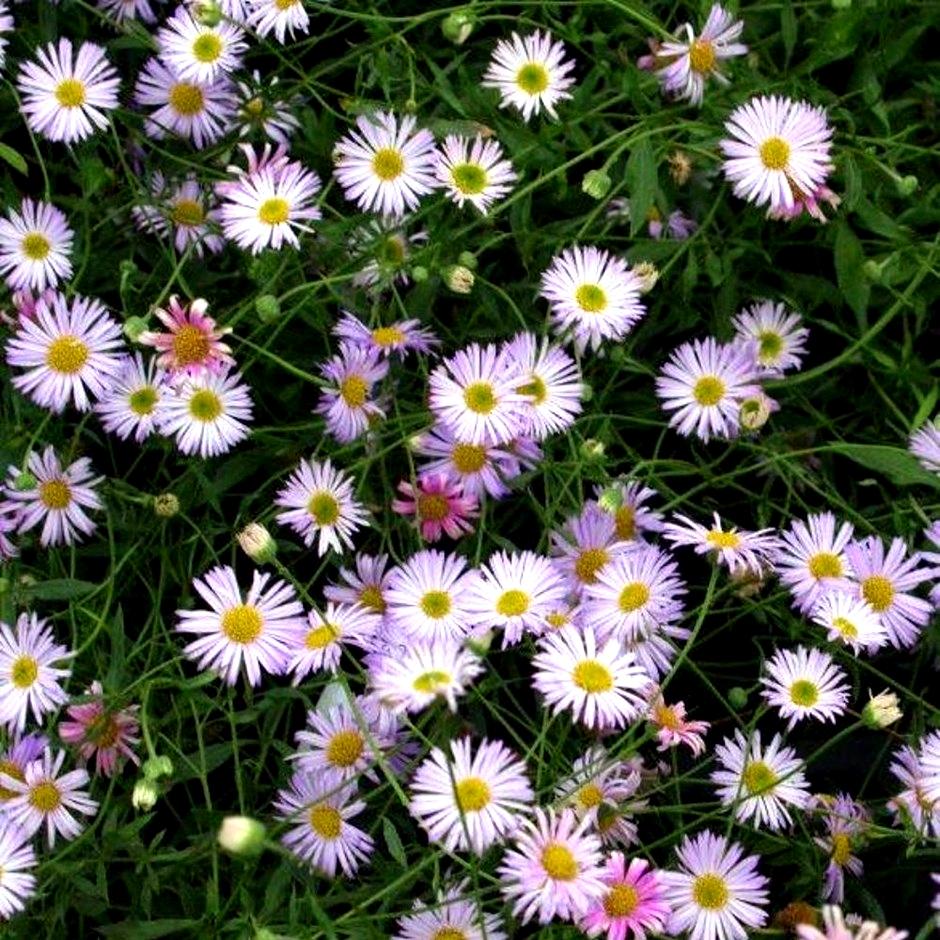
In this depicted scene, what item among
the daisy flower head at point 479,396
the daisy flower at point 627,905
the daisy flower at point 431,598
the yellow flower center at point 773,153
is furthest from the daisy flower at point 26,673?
the yellow flower center at point 773,153

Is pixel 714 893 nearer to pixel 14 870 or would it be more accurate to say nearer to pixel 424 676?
pixel 424 676

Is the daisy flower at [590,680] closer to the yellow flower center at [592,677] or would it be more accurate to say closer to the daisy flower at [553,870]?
the yellow flower center at [592,677]

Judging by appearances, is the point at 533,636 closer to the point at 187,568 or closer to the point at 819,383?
the point at 187,568

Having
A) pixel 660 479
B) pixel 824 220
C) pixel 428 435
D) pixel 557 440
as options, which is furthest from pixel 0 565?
pixel 824 220

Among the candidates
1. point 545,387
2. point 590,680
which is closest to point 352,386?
point 545,387

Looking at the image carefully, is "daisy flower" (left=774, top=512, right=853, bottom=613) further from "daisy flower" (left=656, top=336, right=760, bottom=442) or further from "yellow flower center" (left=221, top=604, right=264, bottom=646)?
"yellow flower center" (left=221, top=604, right=264, bottom=646)

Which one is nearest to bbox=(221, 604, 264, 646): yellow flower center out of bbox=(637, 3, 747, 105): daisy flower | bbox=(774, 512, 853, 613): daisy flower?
bbox=(774, 512, 853, 613): daisy flower
